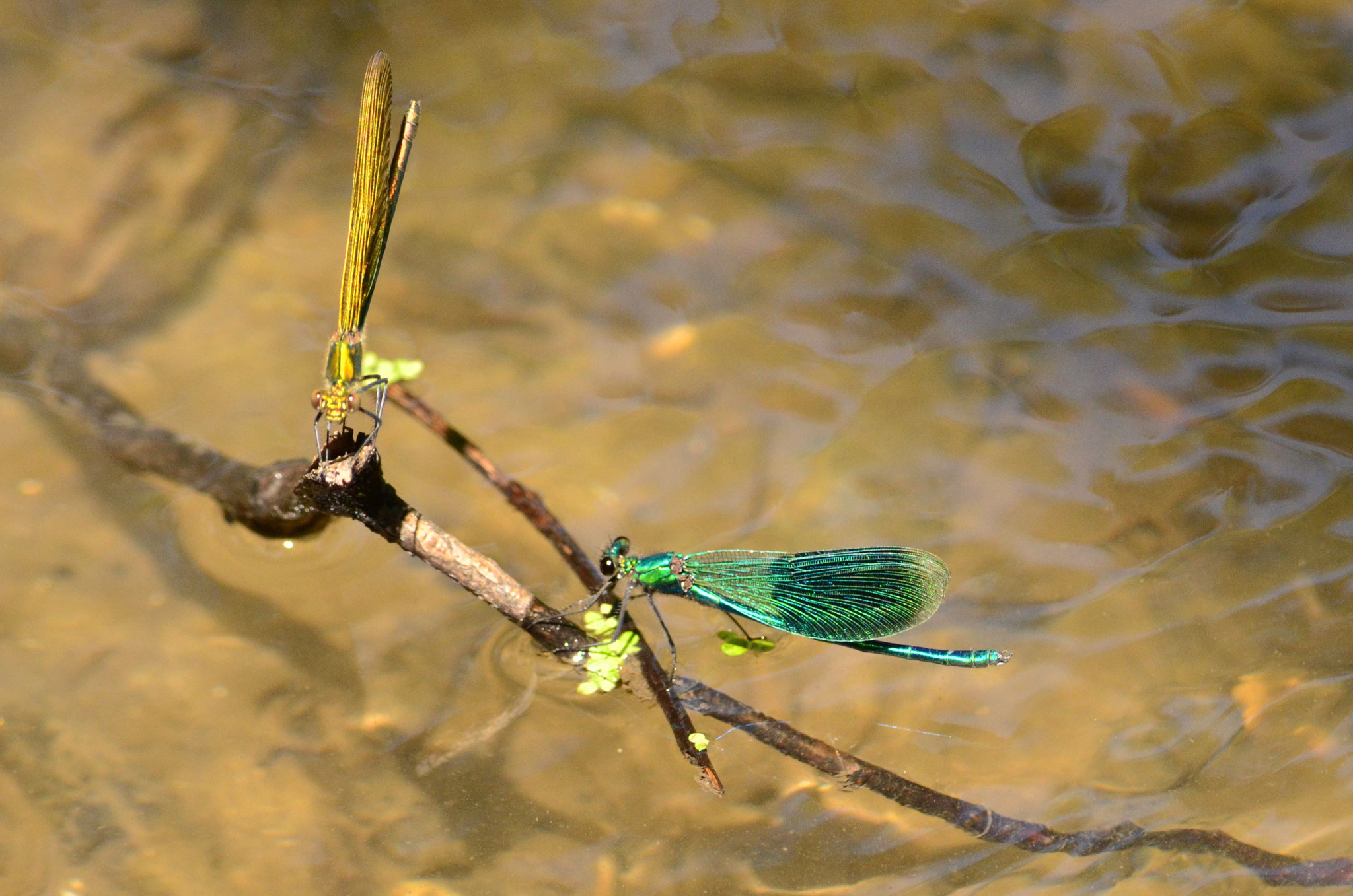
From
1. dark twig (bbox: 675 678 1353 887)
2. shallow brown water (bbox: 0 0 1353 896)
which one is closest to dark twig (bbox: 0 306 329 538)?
shallow brown water (bbox: 0 0 1353 896)

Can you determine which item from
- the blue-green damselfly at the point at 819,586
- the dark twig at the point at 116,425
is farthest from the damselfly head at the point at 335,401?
the blue-green damselfly at the point at 819,586

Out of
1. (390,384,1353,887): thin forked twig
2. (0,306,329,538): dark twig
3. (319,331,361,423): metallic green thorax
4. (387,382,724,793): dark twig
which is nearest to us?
(319,331,361,423): metallic green thorax

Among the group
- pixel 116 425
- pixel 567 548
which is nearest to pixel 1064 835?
pixel 567 548

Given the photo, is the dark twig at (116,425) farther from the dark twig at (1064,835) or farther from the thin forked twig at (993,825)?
the dark twig at (1064,835)

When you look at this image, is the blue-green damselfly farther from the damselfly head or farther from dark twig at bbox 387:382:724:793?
the damselfly head

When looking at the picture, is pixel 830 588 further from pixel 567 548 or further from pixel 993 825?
pixel 993 825

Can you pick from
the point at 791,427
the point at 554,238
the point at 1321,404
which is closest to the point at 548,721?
the point at 791,427
